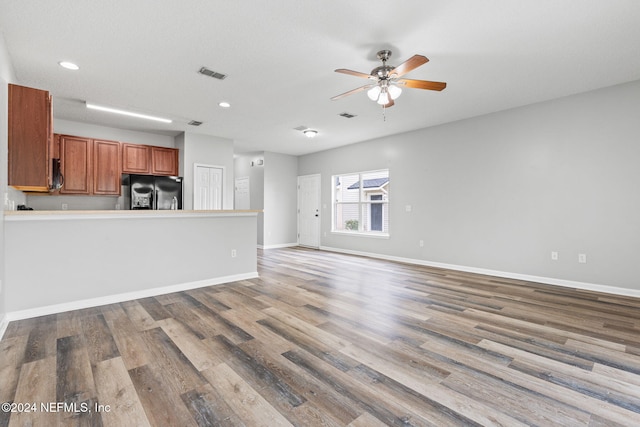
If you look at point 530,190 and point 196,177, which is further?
point 196,177

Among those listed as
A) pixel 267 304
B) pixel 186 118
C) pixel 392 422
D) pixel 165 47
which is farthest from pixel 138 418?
pixel 186 118

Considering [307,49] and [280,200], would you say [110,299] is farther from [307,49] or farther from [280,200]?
[280,200]

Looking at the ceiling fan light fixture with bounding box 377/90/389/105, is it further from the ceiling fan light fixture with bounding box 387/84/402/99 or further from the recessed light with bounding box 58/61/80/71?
the recessed light with bounding box 58/61/80/71

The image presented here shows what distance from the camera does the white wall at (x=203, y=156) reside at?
6258mm

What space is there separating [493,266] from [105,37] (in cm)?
587

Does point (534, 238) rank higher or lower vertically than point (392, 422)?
higher

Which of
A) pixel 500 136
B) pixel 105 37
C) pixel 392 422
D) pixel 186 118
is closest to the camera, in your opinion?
pixel 392 422

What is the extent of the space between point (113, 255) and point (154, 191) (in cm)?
265

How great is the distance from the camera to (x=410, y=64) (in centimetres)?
270

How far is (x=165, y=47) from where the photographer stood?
2.98 m

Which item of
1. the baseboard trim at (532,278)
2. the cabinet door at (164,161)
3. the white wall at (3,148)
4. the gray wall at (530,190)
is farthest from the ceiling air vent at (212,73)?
the baseboard trim at (532,278)

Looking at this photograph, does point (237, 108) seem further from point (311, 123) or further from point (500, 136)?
point (500, 136)

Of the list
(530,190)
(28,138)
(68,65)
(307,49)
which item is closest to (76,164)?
(68,65)

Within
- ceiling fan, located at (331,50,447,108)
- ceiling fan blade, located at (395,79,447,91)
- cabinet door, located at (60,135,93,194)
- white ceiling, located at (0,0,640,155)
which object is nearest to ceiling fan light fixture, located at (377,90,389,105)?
ceiling fan, located at (331,50,447,108)
